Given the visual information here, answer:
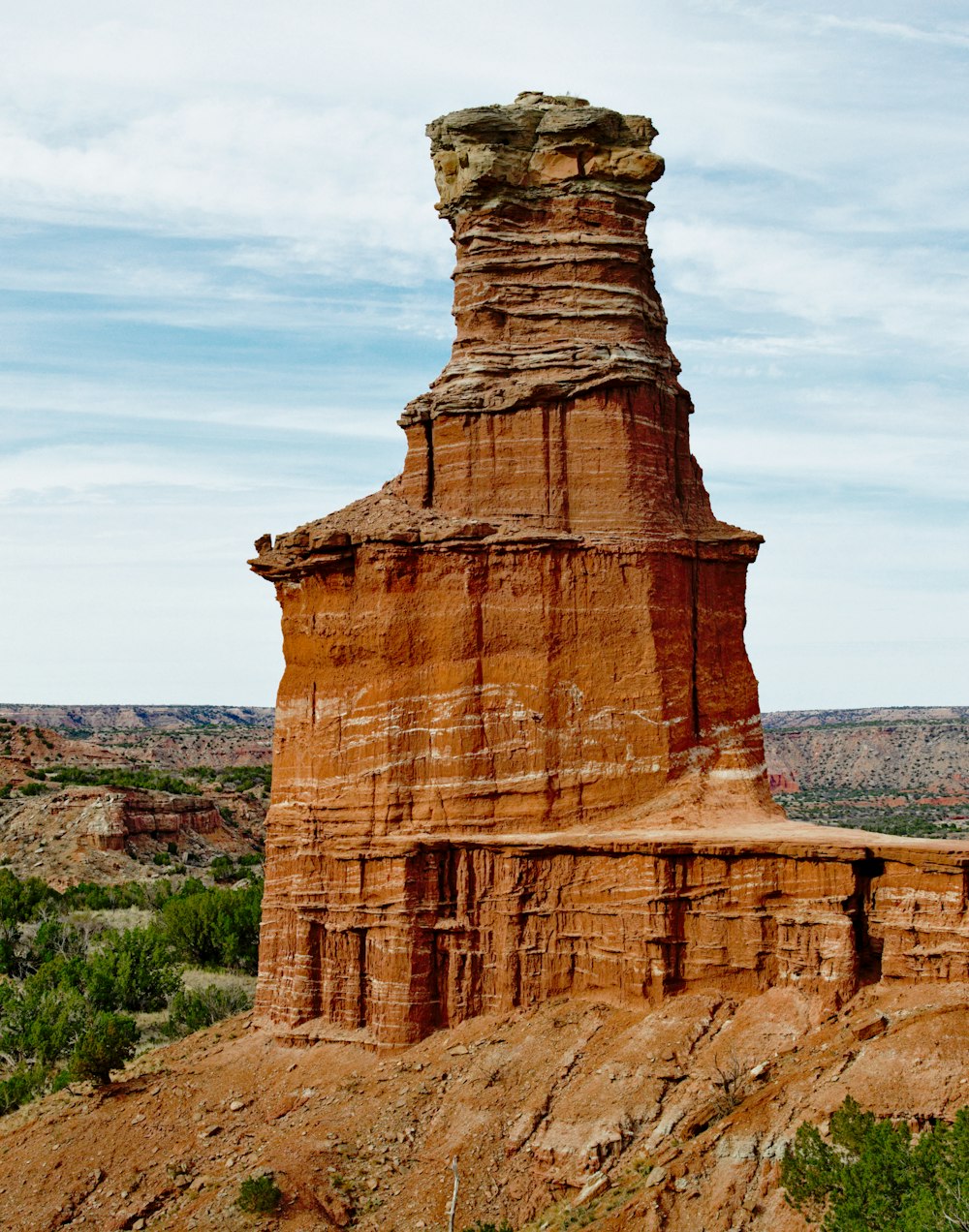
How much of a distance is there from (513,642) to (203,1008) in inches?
718

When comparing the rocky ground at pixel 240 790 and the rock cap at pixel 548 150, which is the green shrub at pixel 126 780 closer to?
the rocky ground at pixel 240 790

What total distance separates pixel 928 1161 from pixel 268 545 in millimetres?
20229

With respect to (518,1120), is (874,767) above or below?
above

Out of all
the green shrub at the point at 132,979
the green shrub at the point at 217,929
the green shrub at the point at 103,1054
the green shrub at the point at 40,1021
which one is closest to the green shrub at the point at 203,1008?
the green shrub at the point at 132,979

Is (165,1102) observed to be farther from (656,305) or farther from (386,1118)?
(656,305)

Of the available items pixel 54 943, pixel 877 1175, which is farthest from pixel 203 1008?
pixel 877 1175

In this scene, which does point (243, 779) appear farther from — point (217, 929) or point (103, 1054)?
point (103, 1054)

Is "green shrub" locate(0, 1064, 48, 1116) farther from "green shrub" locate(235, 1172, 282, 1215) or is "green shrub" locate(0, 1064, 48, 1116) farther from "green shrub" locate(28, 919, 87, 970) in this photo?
"green shrub" locate(28, 919, 87, 970)

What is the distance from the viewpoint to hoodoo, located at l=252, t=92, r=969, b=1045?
94.6ft

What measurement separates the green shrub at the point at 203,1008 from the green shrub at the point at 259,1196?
53.5ft

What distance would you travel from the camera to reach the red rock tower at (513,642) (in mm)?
29328

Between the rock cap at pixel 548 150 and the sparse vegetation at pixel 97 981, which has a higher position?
the rock cap at pixel 548 150

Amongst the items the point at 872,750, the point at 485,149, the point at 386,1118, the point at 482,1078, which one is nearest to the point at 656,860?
the point at 482,1078

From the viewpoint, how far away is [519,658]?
30141 millimetres
